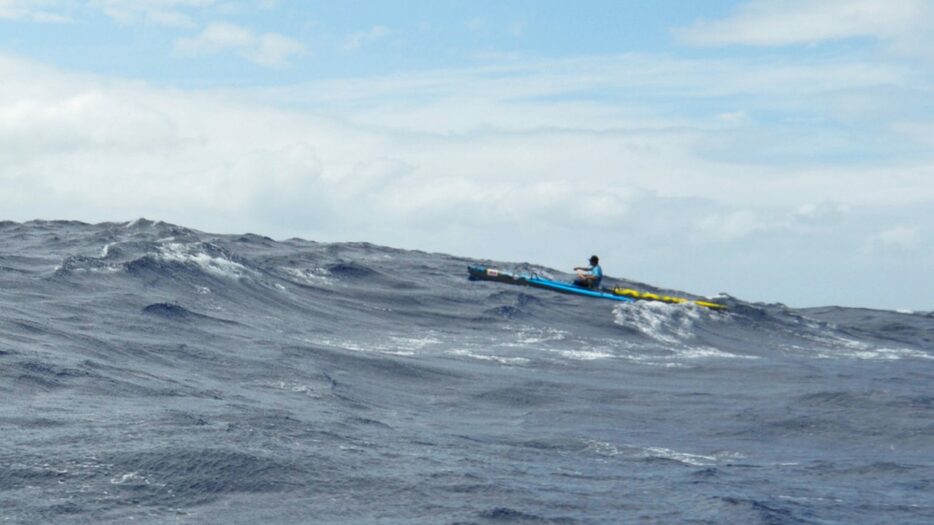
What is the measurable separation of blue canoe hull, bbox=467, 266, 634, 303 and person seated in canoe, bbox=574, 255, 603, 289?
0.30 metres

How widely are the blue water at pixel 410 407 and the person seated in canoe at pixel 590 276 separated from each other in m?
3.81

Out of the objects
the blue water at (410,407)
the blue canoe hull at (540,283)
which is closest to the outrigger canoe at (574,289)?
the blue canoe hull at (540,283)

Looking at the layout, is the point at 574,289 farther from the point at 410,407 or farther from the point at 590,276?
the point at 410,407

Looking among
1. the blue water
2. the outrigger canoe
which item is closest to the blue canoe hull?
the outrigger canoe

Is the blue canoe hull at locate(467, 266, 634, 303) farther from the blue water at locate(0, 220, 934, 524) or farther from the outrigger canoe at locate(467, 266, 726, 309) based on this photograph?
the blue water at locate(0, 220, 934, 524)

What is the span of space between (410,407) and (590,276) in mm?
20780

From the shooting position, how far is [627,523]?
11.2 meters

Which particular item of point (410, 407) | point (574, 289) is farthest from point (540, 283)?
point (410, 407)

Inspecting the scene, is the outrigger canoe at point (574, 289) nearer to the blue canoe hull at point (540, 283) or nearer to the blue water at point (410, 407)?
the blue canoe hull at point (540, 283)

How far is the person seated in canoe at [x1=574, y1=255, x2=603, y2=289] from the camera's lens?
3744cm

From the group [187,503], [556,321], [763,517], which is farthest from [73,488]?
[556,321]

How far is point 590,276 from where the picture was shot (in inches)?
1474

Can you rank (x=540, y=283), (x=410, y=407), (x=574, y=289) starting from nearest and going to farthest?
(x=410, y=407) → (x=574, y=289) → (x=540, y=283)

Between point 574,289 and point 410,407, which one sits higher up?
point 574,289
